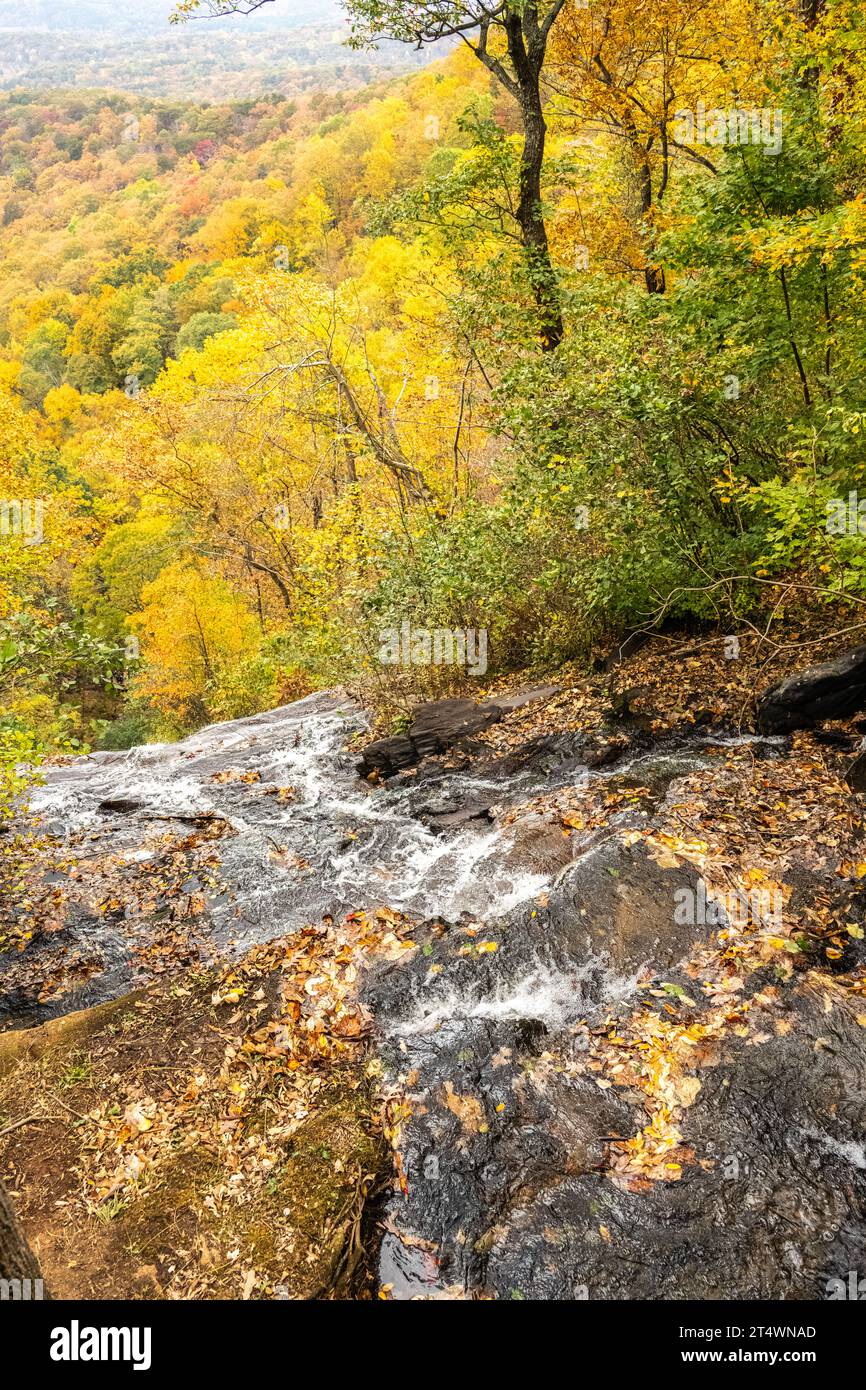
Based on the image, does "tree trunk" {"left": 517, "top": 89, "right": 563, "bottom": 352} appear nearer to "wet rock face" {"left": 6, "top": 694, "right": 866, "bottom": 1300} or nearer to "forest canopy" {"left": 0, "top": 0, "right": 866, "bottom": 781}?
"forest canopy" {"left": 0, "top": 0, "right": 866, "bottom": 781}

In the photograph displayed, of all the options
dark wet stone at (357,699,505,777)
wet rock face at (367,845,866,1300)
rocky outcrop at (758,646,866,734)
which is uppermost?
rocky outcrop at (758,646,866,734)

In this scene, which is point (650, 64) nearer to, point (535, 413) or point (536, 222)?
point (536, 222)

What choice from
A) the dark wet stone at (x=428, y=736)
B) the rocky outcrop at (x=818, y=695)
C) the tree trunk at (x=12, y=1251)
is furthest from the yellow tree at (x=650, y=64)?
the tree trunk at (x=12, y=1251)

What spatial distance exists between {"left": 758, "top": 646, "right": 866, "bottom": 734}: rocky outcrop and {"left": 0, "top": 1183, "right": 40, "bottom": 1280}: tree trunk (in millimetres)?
8131

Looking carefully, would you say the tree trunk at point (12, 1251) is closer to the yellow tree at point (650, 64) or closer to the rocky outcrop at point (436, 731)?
the rocky outcrop at point (436, 731)

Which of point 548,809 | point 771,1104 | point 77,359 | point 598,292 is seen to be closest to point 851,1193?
point 771,1104

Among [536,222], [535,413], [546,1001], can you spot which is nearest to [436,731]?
[535,413]

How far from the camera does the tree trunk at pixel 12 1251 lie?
286 cm

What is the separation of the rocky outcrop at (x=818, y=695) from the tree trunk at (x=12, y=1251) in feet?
26.7

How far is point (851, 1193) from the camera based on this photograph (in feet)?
13.2

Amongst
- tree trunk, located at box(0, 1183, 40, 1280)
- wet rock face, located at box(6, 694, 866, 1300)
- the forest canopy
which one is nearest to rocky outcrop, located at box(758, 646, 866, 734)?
wet rock face, located at box(6, 694, 866, 1300)

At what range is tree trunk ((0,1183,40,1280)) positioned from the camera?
286 cm
